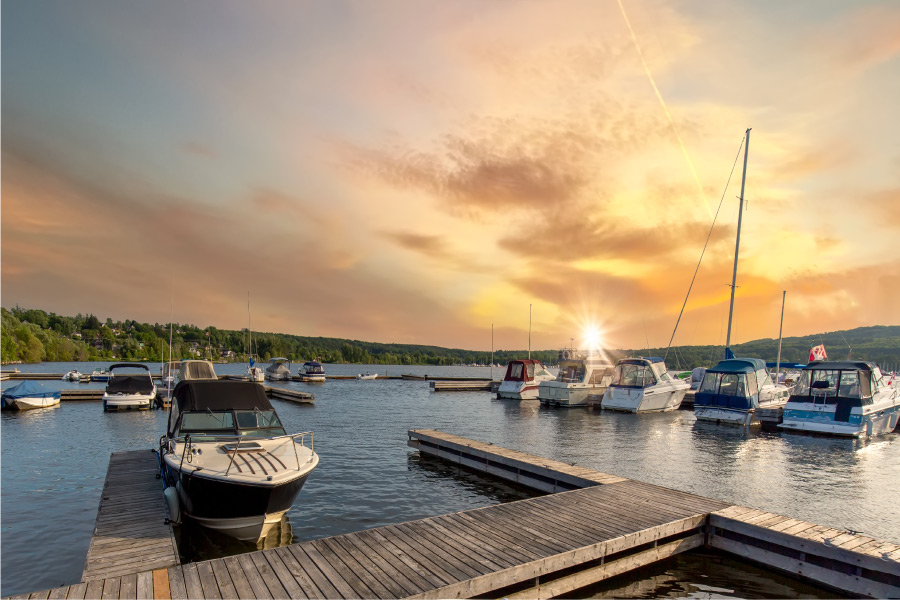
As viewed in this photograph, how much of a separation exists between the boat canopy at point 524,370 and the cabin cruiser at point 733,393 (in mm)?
17854

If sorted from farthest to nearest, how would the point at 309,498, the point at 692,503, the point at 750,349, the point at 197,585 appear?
the point at 750,349
the point at 309,498
the point at 692,503
the point at 197,585

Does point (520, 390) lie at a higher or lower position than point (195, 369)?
lower

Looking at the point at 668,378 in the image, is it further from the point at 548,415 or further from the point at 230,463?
the point at 230,463

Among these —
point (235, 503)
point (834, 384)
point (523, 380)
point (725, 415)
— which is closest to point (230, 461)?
point (235, 503)

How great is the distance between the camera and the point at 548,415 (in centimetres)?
3622

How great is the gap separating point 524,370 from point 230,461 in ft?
128

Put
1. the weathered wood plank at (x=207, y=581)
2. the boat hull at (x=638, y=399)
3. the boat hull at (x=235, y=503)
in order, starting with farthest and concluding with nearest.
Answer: the boat hull at (x=638, y=399), the boat hull at (x=235, y=503), the weathered wood plank at (x=207, y=581)

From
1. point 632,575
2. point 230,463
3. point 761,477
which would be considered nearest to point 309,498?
point 230,463

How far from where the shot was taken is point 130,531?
9.64 m

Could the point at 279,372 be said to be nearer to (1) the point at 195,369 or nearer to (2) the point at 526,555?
(1) the point at 195,369

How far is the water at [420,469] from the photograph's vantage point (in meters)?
12.3

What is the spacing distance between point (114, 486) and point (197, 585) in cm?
726

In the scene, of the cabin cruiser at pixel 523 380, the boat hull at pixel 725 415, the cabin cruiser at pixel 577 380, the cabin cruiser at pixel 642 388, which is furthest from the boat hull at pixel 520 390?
the boat hull at pixel 725 415

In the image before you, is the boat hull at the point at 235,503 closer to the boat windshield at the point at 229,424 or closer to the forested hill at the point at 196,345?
the boat windshield at the point at 229,424
